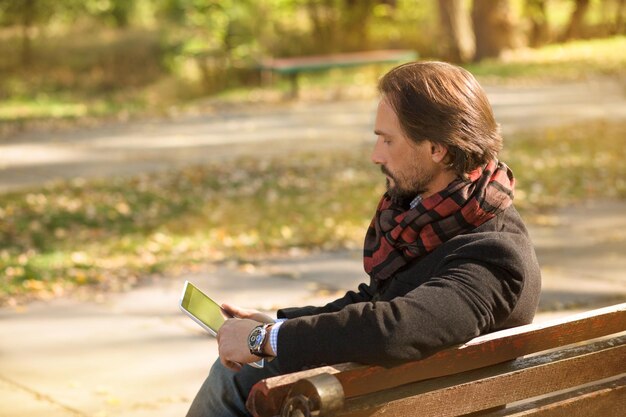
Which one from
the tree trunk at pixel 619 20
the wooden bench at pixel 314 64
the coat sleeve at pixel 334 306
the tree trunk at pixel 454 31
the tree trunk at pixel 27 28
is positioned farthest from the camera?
the tree trunk at pixel 619 20

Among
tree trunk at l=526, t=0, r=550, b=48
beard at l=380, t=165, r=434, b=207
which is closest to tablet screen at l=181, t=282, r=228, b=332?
beard at l=380, t=165, r=434, b=207

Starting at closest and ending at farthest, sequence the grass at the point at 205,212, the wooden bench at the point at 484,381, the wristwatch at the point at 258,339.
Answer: the wooden bench at the point at 484,381 → the wristwatch at the point at 258,339 → the grass at the point at 205,212

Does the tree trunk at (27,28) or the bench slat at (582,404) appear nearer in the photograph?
the bench slat at (582,404)

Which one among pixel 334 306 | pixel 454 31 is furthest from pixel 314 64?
pixel 334 306

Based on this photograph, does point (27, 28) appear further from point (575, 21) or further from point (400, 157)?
point (400, 157)

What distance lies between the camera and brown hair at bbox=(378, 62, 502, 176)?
8.97 ft

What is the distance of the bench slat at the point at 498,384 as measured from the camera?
8.21 feet

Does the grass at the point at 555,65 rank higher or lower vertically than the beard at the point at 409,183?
lower

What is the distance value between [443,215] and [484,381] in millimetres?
433

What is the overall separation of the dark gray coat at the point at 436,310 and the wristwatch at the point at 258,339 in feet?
0.21

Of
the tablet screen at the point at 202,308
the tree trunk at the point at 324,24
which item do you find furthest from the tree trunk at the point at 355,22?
the tablet screen at the point at 202,308

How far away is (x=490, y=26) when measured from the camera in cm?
2673

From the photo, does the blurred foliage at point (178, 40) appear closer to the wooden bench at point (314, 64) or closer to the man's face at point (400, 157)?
the wooden bench at point (314, 64)

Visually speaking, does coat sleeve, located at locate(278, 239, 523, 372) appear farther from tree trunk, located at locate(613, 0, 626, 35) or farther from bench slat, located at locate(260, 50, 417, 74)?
tree trunk, located at locate(613, 0, 626, 35)
